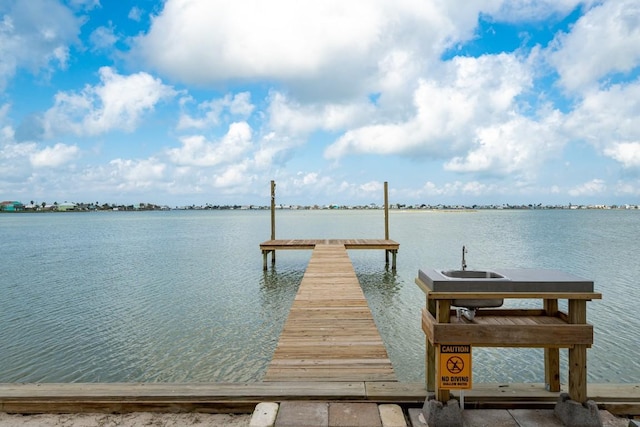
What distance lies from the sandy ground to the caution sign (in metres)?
1.73

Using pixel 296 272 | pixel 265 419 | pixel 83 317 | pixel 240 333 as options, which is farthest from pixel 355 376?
pixel 296 272

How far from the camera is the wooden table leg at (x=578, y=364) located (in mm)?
3061

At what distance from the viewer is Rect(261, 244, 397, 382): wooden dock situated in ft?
14.1

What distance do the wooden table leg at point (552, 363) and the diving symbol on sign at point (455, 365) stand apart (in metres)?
1.03

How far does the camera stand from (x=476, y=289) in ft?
10.1

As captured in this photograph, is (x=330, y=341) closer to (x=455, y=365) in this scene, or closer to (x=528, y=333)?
(x=455, y=365)

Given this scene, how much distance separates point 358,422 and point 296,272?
14744 millimetres

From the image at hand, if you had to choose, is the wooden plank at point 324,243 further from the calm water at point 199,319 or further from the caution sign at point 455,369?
the caution sign at point 455,369

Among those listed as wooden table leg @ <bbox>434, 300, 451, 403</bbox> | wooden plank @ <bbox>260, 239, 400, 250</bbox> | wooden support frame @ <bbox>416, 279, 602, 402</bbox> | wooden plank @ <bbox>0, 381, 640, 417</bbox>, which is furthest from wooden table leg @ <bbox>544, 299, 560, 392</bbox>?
wooden plank @ <bbox>260, 239, 400, 250</bbox>

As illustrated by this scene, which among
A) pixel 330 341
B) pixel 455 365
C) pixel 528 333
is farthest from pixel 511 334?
pixel 330 341

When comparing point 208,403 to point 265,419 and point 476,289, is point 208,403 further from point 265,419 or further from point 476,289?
point 476,289

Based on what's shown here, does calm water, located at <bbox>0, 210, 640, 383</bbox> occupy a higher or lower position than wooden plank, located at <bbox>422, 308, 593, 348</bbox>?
lower

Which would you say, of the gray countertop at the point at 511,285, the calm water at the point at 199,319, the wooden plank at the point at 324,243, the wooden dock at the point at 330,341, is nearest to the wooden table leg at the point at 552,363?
the gray countertop at the point at 511,285

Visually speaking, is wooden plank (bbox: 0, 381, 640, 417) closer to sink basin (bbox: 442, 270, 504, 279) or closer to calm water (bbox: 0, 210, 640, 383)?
sink basin (bbox: 442, 270, 504, 279)
